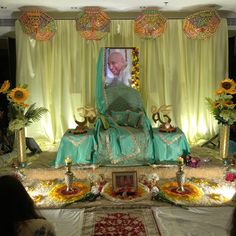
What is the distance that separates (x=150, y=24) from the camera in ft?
17.0

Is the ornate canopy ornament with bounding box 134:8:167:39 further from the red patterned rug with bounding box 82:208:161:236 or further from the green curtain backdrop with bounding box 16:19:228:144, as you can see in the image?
the red patterned rug with bounding box 82:208:161:236

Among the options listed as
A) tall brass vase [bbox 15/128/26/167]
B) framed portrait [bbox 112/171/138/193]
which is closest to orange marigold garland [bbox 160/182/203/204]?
framed portrait [bbox 112/171/138/193]

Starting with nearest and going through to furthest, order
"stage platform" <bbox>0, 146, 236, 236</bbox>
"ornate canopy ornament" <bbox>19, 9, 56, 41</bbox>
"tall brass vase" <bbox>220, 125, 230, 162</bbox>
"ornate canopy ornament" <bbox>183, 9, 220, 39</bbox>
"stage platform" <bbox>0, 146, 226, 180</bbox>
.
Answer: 1. "stage platform" <bbox>0, 146, 236, 236</bbox>
2. "stage platform" <bbox>0, 146, 226, 180</bbox>
3. "tall brass vase" <bbox>220, 125, 230, 162</bbox>
4. "ornate canopy ornament" <bbox>19, 9, 56, 41</bbox>
5. "ornate canopy ornament" <bbox>183, 9, 220, 39</bbox>

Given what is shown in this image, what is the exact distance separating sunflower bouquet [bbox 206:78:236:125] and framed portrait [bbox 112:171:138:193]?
186 centimetres

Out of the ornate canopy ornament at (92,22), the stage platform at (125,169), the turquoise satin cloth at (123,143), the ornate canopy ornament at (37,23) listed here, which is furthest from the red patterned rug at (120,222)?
the ornate canopy ornament at (37,23)

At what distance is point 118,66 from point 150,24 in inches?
38.4

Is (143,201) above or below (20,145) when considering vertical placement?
below

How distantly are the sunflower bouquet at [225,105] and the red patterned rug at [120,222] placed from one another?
2.09 meters

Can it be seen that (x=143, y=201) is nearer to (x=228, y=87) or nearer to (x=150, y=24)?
(x=228, y=87)

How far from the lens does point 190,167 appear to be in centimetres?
450

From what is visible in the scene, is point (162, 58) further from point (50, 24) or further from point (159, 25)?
point (50, 24)

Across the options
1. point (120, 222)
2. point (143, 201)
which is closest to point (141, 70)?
point (143, 201)

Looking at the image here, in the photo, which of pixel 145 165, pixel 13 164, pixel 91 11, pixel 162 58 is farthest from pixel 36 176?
pixel 162 58

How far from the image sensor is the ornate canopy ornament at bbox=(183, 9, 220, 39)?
5.12 meters
